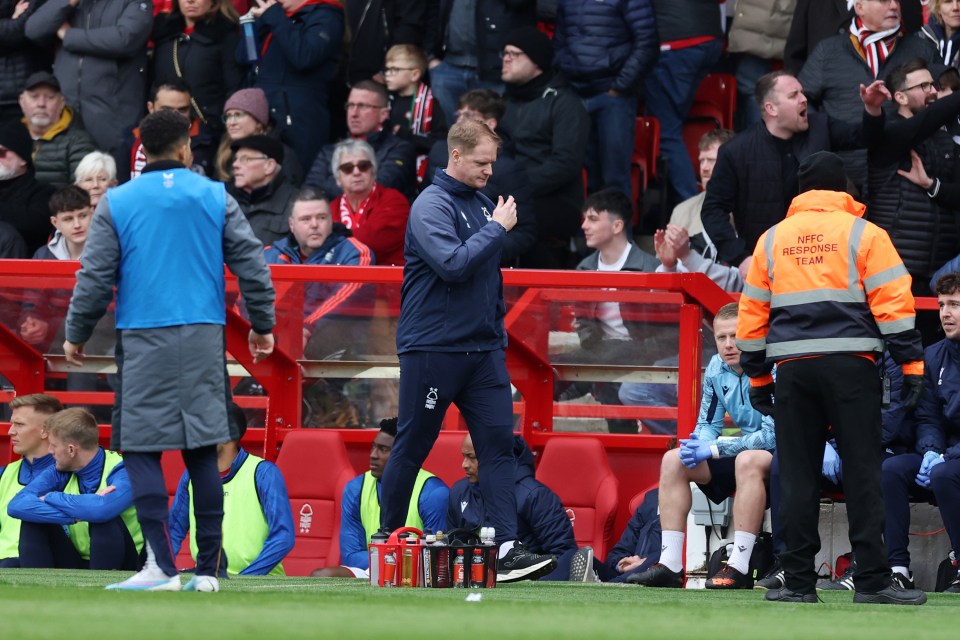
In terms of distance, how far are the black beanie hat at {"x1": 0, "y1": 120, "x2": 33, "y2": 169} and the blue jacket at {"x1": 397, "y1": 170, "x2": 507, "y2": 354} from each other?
6143 millimetres

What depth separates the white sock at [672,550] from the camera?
866 centimetres


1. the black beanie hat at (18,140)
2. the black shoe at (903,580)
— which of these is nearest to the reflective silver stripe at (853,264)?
the black shoe at (903,580)

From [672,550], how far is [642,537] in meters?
0.96

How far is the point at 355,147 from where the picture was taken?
12312 mm

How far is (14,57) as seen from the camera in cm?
1425

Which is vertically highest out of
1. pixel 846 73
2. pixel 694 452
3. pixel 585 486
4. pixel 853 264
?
pixel 846 73

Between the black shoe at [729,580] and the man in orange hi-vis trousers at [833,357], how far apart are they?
43.4 inches

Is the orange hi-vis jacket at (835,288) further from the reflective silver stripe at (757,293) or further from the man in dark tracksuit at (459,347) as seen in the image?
the man in dark tracksuit at (459,347)

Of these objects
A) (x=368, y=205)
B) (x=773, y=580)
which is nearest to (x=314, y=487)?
(x=368, y=205)

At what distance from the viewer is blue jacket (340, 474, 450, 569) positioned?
32.4 ft

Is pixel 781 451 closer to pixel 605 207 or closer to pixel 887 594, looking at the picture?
pixel 887 594

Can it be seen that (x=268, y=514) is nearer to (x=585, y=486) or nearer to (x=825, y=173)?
(x=585, y=486)

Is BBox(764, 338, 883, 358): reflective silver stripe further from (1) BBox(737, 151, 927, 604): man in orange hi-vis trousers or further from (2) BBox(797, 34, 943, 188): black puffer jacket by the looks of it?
(2) BBox(797, 34, 943, 188): black puffer jacket

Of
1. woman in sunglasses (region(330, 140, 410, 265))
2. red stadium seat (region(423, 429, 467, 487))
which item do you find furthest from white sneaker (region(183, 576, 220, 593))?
woman in sunglasses (region(330, 140, 410, 265))
